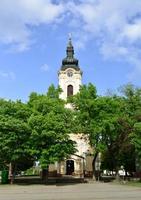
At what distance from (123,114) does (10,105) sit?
48.0ft

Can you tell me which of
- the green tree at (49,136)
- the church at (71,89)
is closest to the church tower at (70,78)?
the church at (71,89)

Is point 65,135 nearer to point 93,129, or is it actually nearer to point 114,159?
point 93,129

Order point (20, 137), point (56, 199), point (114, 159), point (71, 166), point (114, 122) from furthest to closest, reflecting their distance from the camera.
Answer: point (71, 166), point (114, 159), point (114, 122), point (20, 137), point (56, 199)

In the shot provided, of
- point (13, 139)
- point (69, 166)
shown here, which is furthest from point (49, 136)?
point (69, 166)

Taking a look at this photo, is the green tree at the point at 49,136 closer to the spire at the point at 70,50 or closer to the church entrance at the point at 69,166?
the church entrance at the point at 69,166

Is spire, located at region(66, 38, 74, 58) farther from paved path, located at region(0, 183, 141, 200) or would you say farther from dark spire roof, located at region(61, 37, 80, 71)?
paved path, located at region(0, 183, 141, 200)

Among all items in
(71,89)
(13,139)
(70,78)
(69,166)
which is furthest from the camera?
(70,78)

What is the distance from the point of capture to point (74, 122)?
5084cm

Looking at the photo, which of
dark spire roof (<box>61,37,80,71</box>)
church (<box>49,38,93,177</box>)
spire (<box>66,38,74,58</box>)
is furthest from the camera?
spire (<box>66,38,74,58</box>)

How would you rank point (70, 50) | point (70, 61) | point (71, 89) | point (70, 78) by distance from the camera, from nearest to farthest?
point (71, 89)
point (70, 78)
point (70, 61)
point (70, 50)

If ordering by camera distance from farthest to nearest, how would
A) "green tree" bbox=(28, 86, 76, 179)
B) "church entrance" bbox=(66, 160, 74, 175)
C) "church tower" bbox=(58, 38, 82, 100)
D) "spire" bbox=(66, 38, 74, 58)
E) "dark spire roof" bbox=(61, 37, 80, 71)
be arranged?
"spire" bbox=(66, 38, 74, 58), "dark spire roof" bbox=(61, 37, 80, 71), "church tower" bbox=(58, 38, 82, 100), "church entrance" bbox=(66, 160, 74, 175), "green tree" bbox=(28, 86, 76, 179)

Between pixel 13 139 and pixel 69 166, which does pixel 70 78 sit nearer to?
pixel 69 166

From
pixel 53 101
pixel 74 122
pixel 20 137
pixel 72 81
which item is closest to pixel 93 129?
pixel 74 122

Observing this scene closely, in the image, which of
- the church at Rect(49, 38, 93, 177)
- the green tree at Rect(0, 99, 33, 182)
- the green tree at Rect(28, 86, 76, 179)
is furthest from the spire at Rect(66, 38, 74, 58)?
the green tree at Rect(0, 99, 33, 182)
